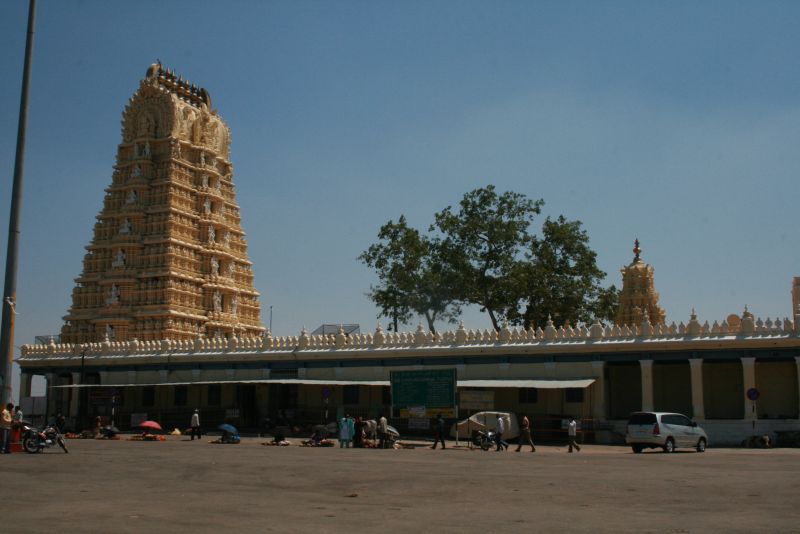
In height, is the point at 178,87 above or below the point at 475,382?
above

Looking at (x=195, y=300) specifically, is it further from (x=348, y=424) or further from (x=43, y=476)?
(x=43, y=476)

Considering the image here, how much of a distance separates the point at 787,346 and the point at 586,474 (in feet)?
63.8

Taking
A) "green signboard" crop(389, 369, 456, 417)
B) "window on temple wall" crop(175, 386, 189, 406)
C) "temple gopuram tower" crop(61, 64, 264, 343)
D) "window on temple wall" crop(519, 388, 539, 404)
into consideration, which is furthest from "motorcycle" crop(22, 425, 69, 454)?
"temple gopuram tower" crop(61, 64, 264, 343)

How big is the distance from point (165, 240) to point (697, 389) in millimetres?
35205

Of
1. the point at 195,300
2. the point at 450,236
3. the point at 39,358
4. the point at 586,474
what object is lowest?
the point at 586,474

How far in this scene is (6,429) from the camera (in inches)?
1016

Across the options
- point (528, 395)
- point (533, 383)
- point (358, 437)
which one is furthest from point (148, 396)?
point (533, 383)

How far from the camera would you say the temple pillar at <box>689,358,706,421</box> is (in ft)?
123

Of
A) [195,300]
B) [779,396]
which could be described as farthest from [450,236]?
[779,396]

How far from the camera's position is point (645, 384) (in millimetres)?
38938

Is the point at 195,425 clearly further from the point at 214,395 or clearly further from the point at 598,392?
the point at 598,392

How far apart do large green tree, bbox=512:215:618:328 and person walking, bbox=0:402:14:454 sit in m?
41.6

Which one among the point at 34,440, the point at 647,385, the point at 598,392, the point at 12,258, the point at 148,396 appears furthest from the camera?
the point at 148,396

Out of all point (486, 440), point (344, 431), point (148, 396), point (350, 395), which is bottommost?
point (486, 440)
